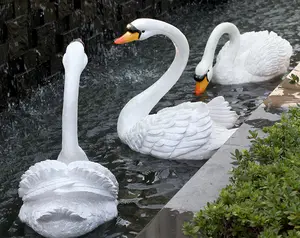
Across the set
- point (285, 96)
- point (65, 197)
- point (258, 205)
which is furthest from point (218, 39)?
point (258, 205)

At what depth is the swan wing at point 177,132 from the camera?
640cm

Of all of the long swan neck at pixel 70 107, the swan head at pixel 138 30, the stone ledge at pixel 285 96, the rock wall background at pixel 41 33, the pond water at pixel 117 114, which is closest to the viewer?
the long swan neck at pixel 70 107

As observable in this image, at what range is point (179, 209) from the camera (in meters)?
4.09

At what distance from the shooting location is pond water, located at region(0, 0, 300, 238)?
18.7ft

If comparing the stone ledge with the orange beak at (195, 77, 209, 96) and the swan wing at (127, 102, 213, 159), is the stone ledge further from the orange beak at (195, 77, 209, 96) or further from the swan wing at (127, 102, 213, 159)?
the orange beak at (195, 77, 209, 96)

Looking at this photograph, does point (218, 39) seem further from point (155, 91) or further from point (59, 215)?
point (59, 215)

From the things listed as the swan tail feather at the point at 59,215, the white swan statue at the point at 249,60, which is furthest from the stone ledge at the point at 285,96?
the white swan statue at the point at 249,60

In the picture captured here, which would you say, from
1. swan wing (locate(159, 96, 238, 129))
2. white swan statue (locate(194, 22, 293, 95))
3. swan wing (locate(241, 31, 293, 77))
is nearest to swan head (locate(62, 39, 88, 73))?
swan wing (locate(159, 96, 238, 129))

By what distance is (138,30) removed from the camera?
711 cm

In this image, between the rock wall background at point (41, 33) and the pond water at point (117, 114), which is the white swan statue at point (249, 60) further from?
the rock wall background at point (41, 33)

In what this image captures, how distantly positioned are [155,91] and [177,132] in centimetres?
90

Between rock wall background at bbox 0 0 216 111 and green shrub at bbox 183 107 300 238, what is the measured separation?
16.0ft

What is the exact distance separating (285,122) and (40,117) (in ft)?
12.2

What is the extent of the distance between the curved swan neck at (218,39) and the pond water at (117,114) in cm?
42
